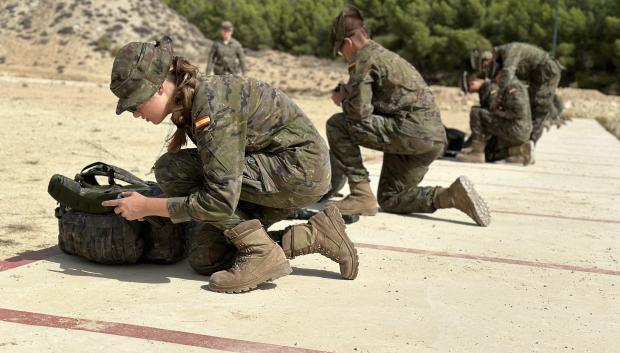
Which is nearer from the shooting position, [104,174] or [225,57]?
[104,174]

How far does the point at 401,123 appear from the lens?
239 inches

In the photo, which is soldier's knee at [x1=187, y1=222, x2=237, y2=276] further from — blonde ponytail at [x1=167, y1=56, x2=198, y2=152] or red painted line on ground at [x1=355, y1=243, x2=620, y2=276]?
red painted line on ground at [x1=355, y1=243, x2=620, y2=276]

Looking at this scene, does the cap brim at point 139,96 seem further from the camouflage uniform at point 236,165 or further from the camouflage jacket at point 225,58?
the camouflage jacket at point 225,58

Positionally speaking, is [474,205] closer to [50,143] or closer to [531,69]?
[531,69]

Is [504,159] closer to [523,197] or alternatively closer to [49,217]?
[523,197]

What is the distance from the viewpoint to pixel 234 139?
381 cm

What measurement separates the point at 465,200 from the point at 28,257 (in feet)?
9.75

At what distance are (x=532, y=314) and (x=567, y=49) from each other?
38507 mm

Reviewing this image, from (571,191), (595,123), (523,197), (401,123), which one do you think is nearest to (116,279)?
(401,123)

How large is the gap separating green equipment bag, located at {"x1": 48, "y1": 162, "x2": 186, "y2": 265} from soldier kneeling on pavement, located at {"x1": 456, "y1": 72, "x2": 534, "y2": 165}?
5401mm

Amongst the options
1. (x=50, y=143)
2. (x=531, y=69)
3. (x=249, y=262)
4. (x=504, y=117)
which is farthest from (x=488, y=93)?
Result: (x=249, y=262)

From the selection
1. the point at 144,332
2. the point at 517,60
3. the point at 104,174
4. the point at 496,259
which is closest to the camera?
the point at 144,332

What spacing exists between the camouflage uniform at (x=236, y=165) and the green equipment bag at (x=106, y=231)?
16 centimetres

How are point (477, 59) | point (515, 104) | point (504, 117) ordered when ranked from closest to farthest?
point (515, 104) < point (504, 117) < point (477, 59)
